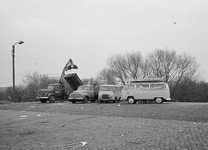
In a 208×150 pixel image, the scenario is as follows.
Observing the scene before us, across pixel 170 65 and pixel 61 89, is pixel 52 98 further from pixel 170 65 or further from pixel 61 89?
pixel 170 65

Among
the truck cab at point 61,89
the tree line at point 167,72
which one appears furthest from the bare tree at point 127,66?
the truck cab at point 61,89

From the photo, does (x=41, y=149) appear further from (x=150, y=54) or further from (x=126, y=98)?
(x=150, y=54)

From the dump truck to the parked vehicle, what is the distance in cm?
169

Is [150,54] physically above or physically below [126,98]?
above

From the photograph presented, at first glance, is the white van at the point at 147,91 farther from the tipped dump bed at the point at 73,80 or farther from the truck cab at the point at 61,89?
the truck cab at the point at 61,89

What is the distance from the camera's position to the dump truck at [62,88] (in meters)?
28.4

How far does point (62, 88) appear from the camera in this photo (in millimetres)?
30141

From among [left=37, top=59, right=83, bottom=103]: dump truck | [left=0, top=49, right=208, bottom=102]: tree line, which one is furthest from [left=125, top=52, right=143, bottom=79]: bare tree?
[left=37, top=59, right=83, bottom=103]: dump truck

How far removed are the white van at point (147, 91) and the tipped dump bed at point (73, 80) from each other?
7.00m

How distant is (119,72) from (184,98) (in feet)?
49.2

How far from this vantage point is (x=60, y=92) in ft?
97.7

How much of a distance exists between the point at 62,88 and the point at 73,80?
7.30ft

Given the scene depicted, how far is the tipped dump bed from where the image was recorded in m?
28.3

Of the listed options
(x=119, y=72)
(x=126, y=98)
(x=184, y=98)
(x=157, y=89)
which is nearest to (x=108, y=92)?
(x=126, y=98)
